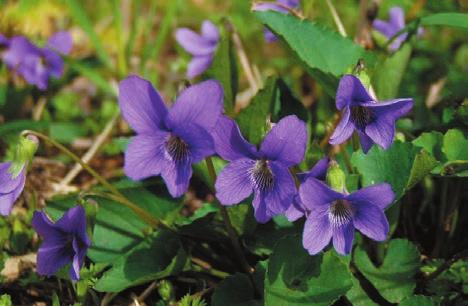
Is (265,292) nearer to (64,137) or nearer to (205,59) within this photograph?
(205,59)

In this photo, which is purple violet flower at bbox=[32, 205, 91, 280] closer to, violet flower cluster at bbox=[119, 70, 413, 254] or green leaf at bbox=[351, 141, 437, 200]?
violet flower cluster at bbox=[119, 70, 413, 254]

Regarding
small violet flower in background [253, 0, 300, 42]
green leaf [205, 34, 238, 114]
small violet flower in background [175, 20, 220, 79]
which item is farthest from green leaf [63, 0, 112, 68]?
green leaf [205, 34, 238, 114]

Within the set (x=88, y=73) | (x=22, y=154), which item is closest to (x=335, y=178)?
(x=22, y=154)

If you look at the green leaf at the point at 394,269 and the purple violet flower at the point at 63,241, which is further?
the green leaf at the point at 394,269

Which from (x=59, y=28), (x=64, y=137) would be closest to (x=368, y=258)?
(x=64, y=137)

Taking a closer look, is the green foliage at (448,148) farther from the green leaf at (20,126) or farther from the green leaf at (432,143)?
the green leaf at (20,126)

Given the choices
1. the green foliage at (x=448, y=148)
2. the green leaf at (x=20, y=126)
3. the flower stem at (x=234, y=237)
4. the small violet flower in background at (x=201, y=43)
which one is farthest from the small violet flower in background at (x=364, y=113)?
the green leaf at (x=20, y=126)
